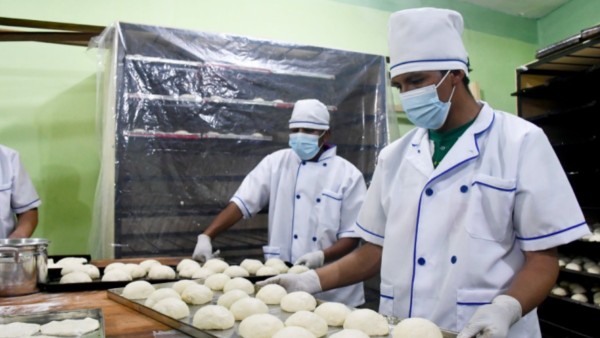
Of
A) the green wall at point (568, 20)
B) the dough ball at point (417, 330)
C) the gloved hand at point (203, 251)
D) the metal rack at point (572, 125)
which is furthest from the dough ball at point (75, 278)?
the green wall at point (568, 20)

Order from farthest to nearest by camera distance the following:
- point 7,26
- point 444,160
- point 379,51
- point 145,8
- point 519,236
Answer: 1. point 379,51
2. point 145,8
3. point 7,26
4. point 444,160
5. point 519,236

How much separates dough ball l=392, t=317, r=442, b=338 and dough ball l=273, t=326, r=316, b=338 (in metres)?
0.22

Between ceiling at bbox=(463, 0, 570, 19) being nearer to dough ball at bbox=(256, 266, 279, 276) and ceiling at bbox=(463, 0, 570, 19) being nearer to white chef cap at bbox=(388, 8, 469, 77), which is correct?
white chef cap at bbox=(388, 8, 469, 77)

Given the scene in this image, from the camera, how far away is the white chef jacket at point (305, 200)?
2678 millimetres

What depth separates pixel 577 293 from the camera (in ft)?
10.2

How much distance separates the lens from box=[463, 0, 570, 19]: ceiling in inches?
175

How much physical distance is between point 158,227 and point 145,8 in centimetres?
169

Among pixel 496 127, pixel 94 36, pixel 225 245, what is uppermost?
pixel 94 36

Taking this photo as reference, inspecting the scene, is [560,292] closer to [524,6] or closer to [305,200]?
[305,200]

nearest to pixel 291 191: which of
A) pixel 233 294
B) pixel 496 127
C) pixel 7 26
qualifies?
pixel 233 294

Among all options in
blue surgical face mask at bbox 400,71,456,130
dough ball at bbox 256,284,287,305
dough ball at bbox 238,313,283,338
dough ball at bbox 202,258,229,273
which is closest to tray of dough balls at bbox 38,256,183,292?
dough ball at bbox 202,258,229,273

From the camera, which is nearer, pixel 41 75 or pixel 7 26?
pixel 7 26

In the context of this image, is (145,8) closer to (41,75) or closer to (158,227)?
(41,75)

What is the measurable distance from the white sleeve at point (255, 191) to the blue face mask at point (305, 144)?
0.27 m
